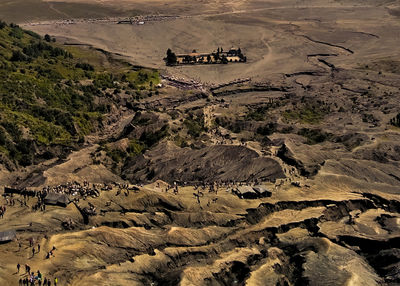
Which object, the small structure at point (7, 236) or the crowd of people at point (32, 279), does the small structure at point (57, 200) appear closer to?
the small structure at point (7, 236)

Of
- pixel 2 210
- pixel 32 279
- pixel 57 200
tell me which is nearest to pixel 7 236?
pixel 32 279

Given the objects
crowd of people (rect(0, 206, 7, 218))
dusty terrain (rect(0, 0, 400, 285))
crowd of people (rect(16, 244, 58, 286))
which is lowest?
dusty terrain (rect(0, 0, 400, 285))

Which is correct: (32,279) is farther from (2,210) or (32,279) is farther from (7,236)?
(2,210)

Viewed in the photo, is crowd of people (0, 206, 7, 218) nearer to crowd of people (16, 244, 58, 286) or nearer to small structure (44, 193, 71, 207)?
small structure (44, 193, 71, 207)

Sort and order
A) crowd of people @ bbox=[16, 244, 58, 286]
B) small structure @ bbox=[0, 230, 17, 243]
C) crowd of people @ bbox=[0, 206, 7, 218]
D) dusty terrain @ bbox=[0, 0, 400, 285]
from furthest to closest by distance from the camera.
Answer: crowd of people @ bbox=[0, 206, 7, 218] → dusty terrain @ bbox=[0, 0, 400, 285] → small structure @ bbox=[0, 230, 17, 243] → crowd of people @ bbox=[16, 244, 58, 286]

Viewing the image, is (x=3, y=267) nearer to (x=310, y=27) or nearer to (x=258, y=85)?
(x=258, y=85)

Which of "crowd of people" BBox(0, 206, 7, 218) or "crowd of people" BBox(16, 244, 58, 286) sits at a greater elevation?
"crowd of people" BBox(0, 206, 7, 218)

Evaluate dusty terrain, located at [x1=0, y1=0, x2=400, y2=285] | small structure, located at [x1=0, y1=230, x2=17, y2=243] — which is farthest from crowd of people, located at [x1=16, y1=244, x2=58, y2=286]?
small structure, located at [x1=0, y1=230, x2=17, y2=243]
